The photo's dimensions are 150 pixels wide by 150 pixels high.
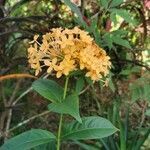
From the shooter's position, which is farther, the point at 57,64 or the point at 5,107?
the point at 5,107

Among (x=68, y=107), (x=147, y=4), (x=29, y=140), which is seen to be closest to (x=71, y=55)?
(x=68, y=107)

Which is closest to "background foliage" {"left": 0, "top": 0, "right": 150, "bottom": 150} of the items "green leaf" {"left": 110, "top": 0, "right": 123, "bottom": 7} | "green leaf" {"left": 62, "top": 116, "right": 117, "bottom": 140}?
"green leaf" {"left": 110, "top": 0, "right": 123, "bottom": 7}

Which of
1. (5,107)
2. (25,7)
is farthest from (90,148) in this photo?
(25,7)

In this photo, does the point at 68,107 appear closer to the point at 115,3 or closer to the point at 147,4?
the point at 115,3

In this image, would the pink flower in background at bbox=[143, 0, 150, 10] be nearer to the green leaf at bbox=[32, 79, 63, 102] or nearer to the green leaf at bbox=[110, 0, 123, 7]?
the green leaf at bbox=[110, 0, 123, 7]

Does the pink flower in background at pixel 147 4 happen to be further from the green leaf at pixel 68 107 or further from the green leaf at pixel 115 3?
the green leaf at pixel 68 107

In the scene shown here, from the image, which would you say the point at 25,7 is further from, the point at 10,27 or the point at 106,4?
the point at 106,4
